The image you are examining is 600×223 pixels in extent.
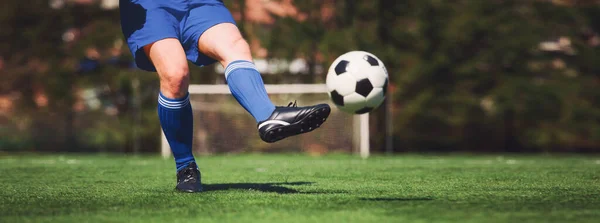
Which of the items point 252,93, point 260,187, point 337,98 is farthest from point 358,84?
point 260,187

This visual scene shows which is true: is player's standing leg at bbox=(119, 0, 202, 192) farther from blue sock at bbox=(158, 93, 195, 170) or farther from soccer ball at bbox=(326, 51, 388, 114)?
soccer ball at bbox=(326, 51, 388, 114)

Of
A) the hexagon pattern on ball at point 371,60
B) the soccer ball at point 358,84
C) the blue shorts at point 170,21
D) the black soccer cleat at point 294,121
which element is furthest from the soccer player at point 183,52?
the hexagon pattern on ball at point 371,60

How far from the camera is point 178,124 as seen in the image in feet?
14.8

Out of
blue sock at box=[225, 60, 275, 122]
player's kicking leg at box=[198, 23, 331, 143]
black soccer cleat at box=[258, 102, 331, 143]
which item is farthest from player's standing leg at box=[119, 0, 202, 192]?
black soccer cleat at box=[258, 102, 331, 143]

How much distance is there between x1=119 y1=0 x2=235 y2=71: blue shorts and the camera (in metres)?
4.33

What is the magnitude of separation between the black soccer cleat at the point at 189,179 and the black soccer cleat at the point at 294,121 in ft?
2.49

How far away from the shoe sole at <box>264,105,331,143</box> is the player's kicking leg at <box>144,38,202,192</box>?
73 centimetres

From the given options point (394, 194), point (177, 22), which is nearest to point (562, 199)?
point (394, 194)

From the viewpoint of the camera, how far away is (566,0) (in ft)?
49.6

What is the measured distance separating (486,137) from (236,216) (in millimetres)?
11889

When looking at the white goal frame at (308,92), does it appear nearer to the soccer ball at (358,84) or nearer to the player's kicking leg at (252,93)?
the soccer ball at (358,84)

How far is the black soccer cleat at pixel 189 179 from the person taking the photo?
439cm

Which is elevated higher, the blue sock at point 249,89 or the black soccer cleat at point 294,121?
the blue sock at point 249,89

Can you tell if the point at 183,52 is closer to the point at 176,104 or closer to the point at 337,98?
the point at 176,104
